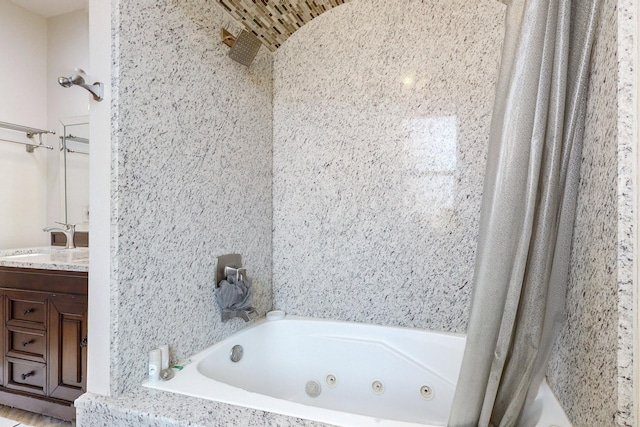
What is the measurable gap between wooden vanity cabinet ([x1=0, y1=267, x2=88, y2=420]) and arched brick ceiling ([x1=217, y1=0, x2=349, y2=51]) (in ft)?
5.07

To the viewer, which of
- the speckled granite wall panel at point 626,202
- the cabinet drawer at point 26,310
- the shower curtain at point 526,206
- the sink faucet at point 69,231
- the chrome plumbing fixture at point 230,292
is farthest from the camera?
the sink faucet at point 69,231

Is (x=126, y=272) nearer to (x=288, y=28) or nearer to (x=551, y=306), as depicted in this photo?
(x=551, y=306)

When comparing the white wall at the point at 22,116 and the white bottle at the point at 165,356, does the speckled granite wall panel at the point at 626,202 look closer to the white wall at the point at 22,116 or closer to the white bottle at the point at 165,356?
the white bottle at the point at 165,356

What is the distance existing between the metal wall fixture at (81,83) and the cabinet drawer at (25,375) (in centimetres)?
159

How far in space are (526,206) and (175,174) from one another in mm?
1224

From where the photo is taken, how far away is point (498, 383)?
0.92 metres

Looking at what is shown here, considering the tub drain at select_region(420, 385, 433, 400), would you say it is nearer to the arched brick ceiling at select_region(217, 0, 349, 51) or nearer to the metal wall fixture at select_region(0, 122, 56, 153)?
the arched brick ceiling at select_region(217, 0, 349, 51)

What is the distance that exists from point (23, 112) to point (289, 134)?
2.16m

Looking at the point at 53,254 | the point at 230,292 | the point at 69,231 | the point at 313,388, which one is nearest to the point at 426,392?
the point at 313,388

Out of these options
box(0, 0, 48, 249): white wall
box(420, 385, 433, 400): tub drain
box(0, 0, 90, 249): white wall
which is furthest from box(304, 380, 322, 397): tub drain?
box(0, 0, 48, 249): white wall

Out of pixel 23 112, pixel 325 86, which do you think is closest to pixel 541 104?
pixel 325 86

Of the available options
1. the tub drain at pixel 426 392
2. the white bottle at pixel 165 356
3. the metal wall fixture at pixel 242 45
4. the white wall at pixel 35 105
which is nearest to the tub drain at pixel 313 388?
the tub drain at pixel 426 392

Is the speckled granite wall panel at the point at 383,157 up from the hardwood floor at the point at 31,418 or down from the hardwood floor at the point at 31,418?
up

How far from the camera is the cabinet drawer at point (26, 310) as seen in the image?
5.86ft
